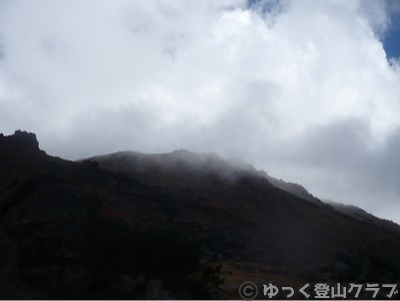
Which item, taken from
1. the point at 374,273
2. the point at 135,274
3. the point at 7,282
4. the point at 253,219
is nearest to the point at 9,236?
the point at 7,282

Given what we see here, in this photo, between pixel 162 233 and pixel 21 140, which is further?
pixel 21 140

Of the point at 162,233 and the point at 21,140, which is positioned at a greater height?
the point at 21,140

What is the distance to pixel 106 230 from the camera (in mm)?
19312

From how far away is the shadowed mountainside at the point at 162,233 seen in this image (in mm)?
16625

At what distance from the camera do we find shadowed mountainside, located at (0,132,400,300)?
16.6m

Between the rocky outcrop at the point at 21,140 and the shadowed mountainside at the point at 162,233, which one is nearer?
the shadowed mountainside at the point at 162,233

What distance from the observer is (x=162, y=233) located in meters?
20.3

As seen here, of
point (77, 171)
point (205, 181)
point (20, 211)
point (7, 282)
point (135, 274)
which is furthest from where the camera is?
point (205, 181)

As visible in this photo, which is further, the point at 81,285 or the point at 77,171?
the point at 77,171

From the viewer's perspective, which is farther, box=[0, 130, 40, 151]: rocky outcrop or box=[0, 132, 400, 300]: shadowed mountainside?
box=[0, 130, 40, 151]: rocky outcrop

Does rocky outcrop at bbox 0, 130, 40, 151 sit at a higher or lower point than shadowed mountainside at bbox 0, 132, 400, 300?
higher

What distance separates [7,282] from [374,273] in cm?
2475

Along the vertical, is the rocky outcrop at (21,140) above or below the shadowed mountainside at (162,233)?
above

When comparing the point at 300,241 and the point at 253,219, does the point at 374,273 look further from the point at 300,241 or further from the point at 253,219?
the point at 253,219
